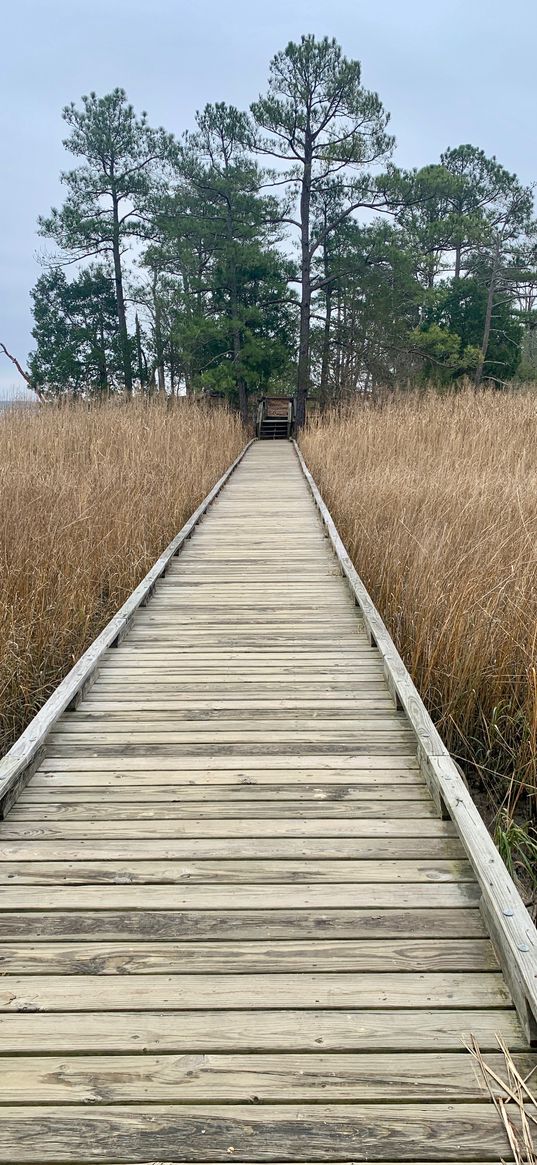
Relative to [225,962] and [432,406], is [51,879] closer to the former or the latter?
[225,962]

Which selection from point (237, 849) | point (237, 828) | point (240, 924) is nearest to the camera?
point (240, 924)

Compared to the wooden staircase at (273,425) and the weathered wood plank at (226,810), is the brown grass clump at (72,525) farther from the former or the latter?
the wooden staircase at (273,425)

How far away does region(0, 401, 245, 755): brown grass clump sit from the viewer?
12.5 ft

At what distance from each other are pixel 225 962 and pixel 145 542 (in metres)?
4.77

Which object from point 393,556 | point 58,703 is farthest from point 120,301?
point 58,703

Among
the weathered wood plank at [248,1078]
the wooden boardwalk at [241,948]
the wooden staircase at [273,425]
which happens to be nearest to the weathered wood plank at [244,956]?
the wooden boardwalk at [241,948]

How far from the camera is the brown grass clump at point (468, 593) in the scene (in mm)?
3172

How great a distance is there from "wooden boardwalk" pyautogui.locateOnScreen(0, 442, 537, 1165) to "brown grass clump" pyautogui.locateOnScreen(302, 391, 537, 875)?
1.44 ft

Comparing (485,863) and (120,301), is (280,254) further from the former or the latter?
(485,863)

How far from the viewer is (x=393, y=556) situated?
16.3ft

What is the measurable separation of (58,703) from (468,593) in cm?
210

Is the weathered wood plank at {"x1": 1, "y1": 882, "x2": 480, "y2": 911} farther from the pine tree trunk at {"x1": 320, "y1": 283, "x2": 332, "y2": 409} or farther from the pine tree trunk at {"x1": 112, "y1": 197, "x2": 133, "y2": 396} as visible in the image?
the pine tree trunk at {"x1": 320, "y1": 283, "x2": 332, "y2": 409}

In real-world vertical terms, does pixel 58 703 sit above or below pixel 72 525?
below

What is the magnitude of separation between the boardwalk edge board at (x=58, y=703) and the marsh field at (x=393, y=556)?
→ 0.77 ft
